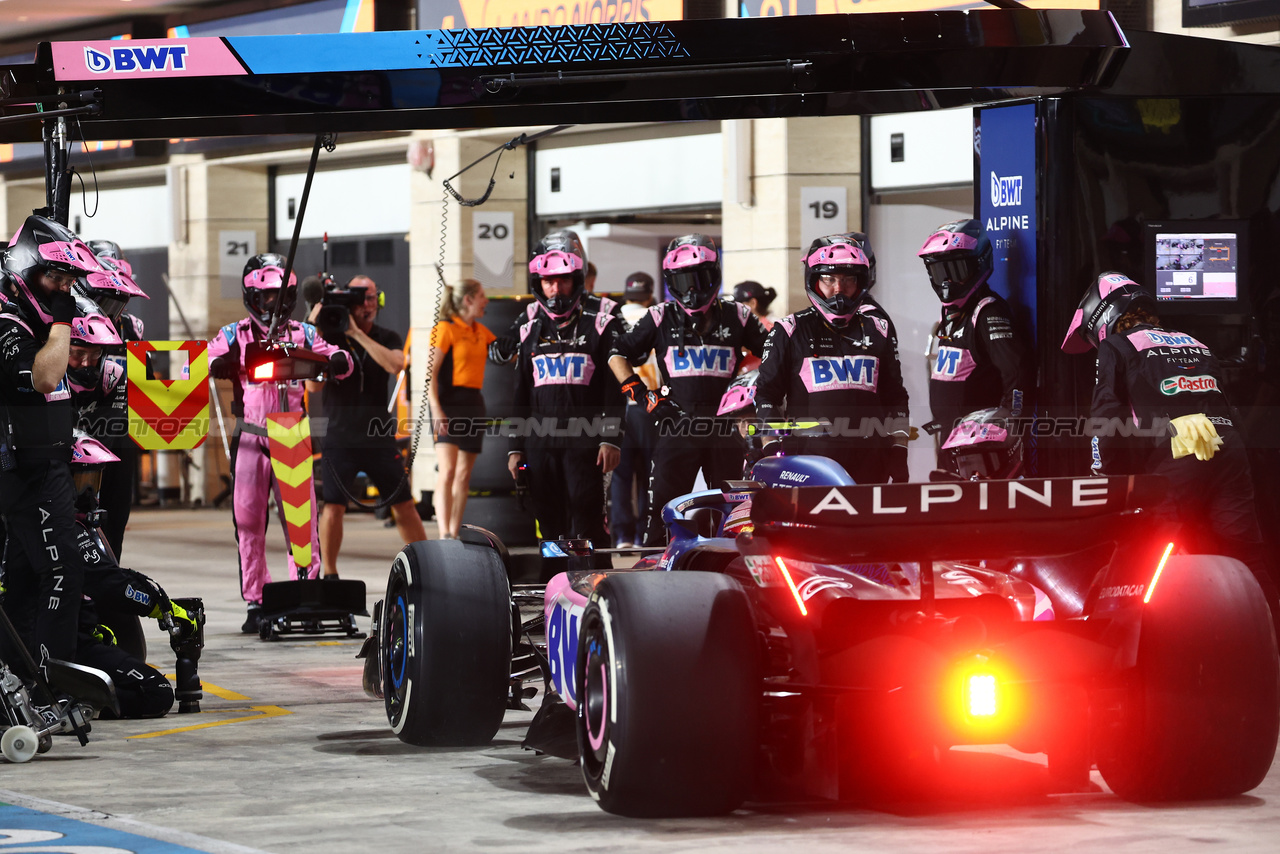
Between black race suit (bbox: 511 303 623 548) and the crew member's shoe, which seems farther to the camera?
the crew member's shoe

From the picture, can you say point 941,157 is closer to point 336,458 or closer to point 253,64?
point 336,458

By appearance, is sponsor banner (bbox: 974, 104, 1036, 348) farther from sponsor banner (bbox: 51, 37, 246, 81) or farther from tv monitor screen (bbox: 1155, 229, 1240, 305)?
sponsor banner (bbox: 51, 37, 246, 81)

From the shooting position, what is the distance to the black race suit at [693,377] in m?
10.1

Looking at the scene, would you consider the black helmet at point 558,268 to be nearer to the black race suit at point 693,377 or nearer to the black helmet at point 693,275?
the black race suit at point 693,377

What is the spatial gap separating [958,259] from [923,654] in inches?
146

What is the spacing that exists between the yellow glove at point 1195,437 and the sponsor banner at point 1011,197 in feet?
3.22

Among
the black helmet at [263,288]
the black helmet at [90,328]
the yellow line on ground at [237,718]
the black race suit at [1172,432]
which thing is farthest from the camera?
the black helmet at [263,288]

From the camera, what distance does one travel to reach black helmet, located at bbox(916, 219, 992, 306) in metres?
8.52

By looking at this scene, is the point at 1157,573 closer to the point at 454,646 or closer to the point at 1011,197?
the point at 454,646

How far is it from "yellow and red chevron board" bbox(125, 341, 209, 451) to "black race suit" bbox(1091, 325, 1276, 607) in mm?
4421

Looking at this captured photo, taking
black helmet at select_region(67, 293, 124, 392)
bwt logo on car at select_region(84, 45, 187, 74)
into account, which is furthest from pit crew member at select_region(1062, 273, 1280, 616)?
black helmet at select_region(67, 293, 124, 392)

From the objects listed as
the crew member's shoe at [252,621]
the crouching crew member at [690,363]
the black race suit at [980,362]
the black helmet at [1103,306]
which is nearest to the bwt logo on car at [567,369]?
the crouching crew member at [690,363]

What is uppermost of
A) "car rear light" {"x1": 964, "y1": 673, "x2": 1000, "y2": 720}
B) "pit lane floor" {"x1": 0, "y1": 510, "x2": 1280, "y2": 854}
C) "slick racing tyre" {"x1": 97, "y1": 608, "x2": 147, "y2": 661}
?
"car rear light" {"x1": 964, "y1": 673, "x2": 1000, "y2": 720}

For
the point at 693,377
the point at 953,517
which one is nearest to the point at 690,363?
the point at 693,377
